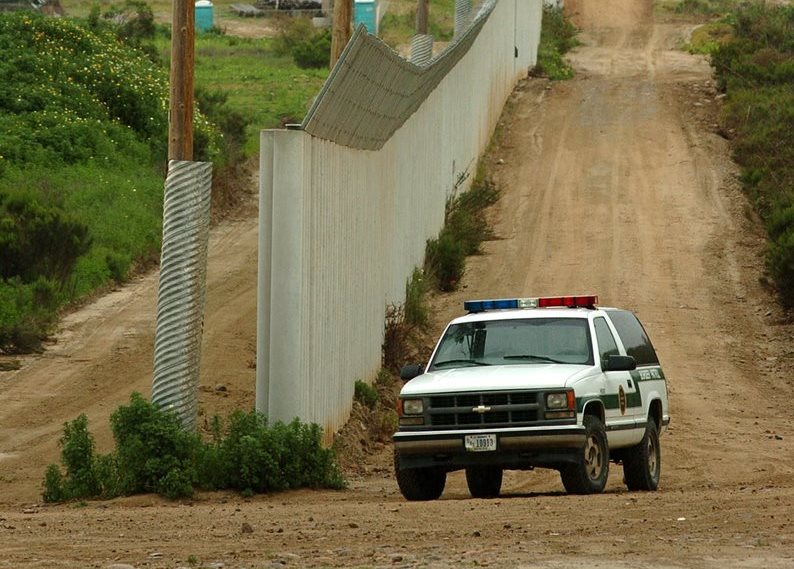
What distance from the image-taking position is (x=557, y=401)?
41.7ft

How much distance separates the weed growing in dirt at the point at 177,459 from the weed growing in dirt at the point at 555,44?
39.0 metres

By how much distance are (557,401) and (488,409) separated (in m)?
0.57

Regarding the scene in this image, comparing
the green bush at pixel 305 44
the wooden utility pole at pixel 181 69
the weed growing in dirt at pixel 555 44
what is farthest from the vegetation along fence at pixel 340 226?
the green bush at pixel 305 44

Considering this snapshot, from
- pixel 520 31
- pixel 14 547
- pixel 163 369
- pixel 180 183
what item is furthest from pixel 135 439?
pixel 520 31

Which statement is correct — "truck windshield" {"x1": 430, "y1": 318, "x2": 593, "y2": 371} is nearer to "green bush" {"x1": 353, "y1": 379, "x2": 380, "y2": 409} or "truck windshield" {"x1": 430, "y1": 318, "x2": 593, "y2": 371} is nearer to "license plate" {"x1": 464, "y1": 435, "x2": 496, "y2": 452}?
"license plate" {"x1": 464, "y1": 435, "x2": 496, "y2": 452}

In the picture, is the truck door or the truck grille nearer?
the truck grille

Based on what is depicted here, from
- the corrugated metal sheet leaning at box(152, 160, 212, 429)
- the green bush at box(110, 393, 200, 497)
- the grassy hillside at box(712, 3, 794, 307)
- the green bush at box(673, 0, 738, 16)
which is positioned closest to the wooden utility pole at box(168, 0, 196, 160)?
the corrugated metal sheet leaning at box(152, 160, 212, 429)

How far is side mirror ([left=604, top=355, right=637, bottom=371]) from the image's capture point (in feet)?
44.5


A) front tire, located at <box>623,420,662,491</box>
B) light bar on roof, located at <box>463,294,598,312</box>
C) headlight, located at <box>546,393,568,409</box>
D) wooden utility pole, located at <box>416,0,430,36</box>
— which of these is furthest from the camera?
wooden utility pole, located at <box>416,0,430,36</box>

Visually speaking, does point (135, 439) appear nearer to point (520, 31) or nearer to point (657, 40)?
point (520, 31)

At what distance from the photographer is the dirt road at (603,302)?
961 centimetres

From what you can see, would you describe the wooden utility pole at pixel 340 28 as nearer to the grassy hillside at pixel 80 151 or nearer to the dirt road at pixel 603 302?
the dirt road at pixel 603 302

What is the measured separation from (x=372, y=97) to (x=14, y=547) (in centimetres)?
862

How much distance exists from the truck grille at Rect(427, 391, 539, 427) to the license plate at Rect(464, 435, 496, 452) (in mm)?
126
